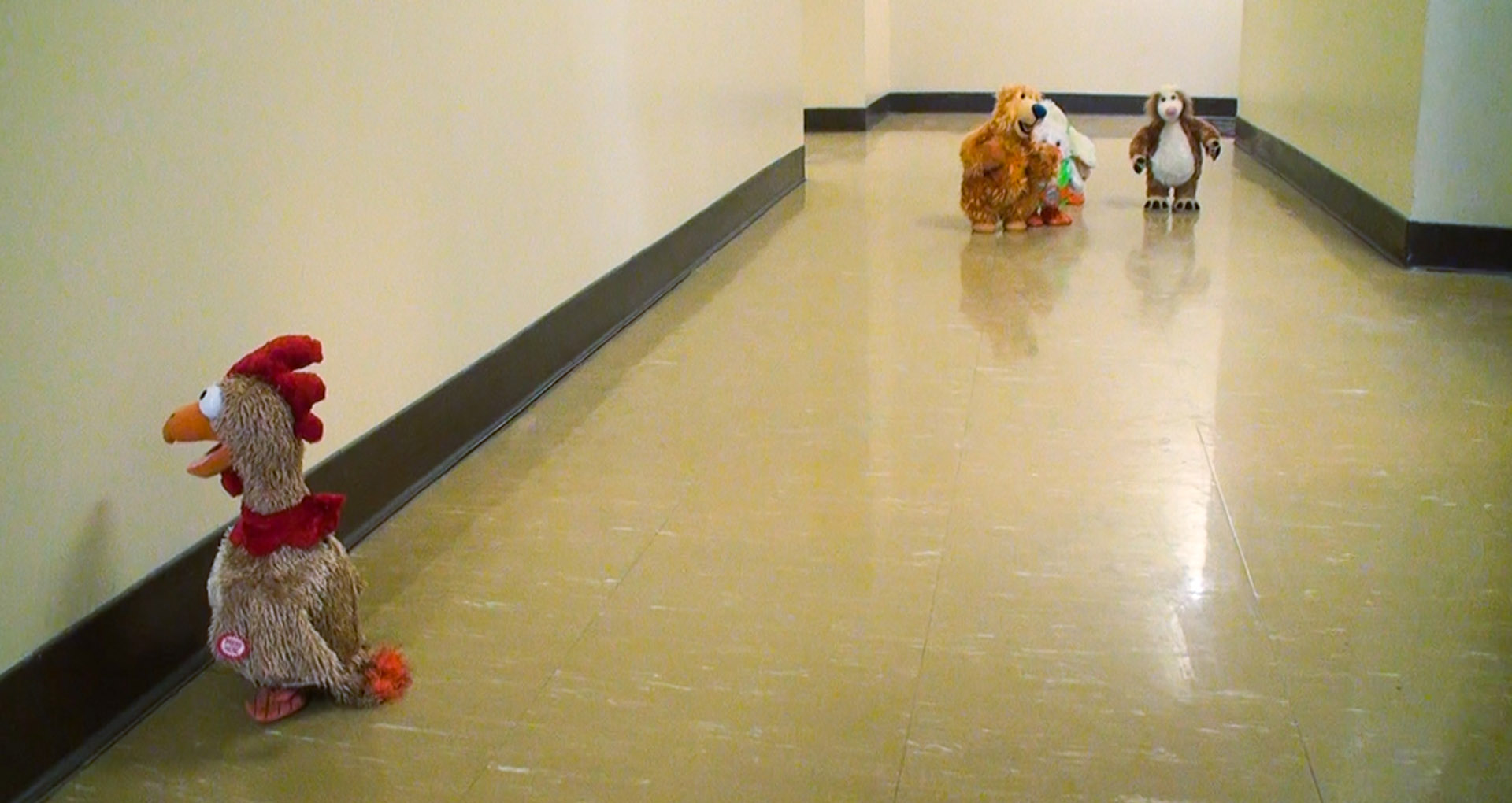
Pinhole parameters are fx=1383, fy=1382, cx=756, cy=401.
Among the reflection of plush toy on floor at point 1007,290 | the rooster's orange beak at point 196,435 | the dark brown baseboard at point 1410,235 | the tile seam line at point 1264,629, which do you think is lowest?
the tile seam line at point 1264,629

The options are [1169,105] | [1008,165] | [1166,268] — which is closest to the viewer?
[1166,268]

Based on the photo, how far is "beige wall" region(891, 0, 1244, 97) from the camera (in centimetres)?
840

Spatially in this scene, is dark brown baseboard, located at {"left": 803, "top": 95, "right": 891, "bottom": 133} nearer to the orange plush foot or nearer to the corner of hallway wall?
the corner of hallway wall

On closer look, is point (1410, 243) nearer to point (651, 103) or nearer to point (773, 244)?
point (773, 244)

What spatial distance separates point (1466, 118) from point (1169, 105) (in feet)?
4.00

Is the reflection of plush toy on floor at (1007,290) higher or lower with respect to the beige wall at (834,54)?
lower

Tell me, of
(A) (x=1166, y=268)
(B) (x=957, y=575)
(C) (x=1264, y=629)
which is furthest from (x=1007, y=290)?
(C) (x=1264, y=629)

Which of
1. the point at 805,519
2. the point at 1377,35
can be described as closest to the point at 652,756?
the point at 805,519

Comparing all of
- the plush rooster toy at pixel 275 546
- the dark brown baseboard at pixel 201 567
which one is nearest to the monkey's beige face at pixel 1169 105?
the dark brown baseboard at pixel 201 567

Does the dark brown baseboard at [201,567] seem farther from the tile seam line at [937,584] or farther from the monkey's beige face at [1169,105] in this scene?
the monkey's beige face at [1169,105]

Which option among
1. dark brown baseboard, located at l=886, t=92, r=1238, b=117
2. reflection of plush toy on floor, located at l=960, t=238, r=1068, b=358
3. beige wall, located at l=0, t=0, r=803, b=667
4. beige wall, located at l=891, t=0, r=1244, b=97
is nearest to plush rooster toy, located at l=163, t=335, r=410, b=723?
beige wall, located at l=0, t=0, r=803, b=667

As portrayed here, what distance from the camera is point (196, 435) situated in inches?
68.3

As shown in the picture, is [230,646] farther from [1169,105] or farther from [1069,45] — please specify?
[1069,45]

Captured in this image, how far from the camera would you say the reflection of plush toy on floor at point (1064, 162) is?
16.3 feet
